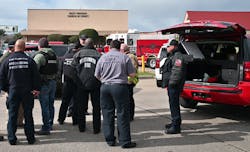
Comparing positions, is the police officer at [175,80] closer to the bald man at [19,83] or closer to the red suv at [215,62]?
the red suv at [215,62]

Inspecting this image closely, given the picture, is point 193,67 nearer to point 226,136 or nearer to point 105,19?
point 226,136

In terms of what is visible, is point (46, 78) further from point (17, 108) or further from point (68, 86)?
point (17, 108)

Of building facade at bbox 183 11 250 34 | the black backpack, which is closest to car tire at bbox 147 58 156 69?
the black backpack

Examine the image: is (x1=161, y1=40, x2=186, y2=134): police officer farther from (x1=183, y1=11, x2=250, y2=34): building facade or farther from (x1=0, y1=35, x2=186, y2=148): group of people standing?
(x1=183, y1=11, x2=250, y2=34): building facade

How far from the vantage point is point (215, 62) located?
31.4 ft

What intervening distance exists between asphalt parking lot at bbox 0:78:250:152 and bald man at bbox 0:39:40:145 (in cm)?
29

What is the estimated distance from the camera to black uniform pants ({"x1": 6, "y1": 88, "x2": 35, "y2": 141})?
6.42 metres

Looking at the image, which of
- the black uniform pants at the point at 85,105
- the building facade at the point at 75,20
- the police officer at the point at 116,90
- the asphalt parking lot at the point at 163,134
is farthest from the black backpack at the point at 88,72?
the building facade at the point at 75,20

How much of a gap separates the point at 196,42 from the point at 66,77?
338 cm

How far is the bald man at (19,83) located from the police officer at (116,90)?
1.07 m

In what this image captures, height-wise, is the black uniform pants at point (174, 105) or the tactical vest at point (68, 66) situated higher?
the tactical vest at point (68, 66)

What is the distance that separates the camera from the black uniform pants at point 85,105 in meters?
7.28

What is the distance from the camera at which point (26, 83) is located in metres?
6.44

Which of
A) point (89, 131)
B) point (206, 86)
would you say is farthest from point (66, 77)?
point (206, 86)
